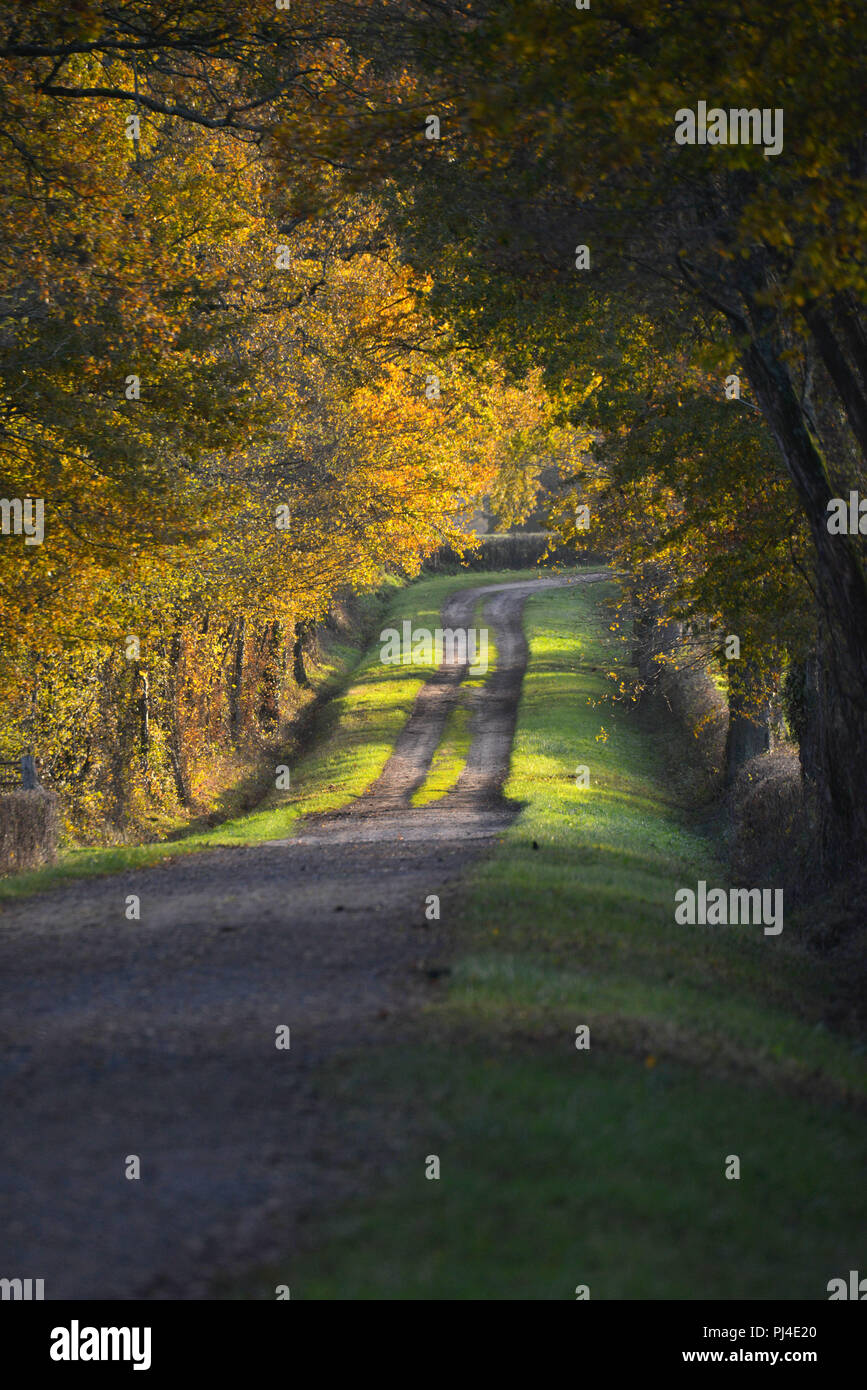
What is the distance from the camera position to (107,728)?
2923cm

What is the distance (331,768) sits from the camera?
35.2 metres

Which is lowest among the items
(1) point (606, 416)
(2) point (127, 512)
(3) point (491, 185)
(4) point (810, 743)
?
(4) point (810, 743)

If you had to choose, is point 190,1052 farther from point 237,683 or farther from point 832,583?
point 237,683

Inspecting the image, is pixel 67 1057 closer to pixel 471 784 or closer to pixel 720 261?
pixel 720 261

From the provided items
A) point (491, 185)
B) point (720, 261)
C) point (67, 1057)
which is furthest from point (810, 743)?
point (67, 1057)

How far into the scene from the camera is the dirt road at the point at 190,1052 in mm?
6007

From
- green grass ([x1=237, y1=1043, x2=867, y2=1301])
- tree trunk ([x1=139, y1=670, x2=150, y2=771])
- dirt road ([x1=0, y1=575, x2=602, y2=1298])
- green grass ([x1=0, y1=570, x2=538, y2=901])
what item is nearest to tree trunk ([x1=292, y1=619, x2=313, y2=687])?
green grass ([x1=0, y1=570, x2=538, y2=901])

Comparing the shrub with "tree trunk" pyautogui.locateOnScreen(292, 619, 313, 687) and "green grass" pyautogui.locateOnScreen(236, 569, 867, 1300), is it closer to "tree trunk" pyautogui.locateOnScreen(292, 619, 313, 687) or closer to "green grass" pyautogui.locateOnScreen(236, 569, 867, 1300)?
"green grass" pyautogui.locateOnScreen(236, 569, 867, 1300)

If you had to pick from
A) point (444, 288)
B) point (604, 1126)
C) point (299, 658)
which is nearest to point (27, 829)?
point (444, 288)

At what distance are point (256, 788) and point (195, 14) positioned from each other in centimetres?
2257

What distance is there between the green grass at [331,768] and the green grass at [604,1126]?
20.9ft

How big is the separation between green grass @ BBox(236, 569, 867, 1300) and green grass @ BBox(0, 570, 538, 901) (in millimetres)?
6374

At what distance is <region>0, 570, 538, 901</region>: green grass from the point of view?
60.1ft

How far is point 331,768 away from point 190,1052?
87.6ft
